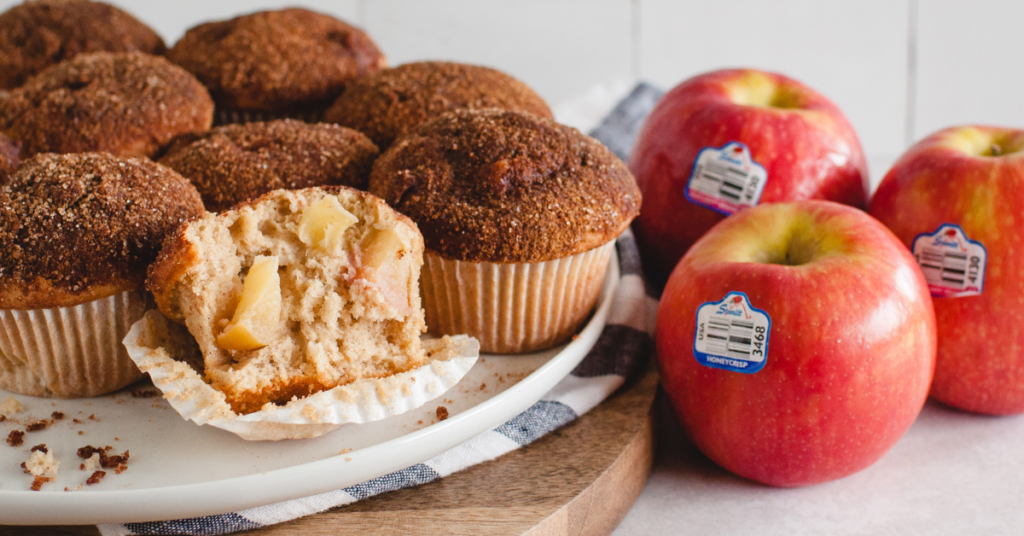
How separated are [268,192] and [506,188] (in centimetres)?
44

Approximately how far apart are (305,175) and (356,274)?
1.30ft

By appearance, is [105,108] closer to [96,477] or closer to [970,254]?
[96,477]

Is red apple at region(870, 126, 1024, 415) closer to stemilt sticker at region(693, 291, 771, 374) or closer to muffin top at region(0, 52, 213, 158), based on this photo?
stemilt sticker at region(693, 291, 771, 374)

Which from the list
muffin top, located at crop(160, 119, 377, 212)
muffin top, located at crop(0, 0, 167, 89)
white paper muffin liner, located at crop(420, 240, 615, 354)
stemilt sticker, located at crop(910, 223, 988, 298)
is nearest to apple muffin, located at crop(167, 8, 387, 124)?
muffin top, located at crop(0, 0, 167, 89)

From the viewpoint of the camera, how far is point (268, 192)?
150 cm

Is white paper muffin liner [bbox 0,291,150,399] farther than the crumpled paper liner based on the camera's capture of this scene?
Yes

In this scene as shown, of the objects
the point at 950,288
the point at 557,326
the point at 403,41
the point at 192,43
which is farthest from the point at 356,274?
the point at 403,41

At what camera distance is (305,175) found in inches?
68.1

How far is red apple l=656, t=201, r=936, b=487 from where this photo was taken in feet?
4.61

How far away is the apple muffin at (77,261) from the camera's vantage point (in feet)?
4.60

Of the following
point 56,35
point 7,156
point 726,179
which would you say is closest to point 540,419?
point 726,179

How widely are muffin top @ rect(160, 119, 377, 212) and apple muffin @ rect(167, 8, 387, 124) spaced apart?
0.45 metres

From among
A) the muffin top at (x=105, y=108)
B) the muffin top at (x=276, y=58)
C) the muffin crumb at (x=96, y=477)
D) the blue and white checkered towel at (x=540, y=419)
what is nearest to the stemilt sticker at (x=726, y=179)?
the blue and white checkered towel at (x=540, y=419)

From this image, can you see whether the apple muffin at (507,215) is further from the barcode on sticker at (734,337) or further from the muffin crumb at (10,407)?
the muffin crumb at (10,407)
